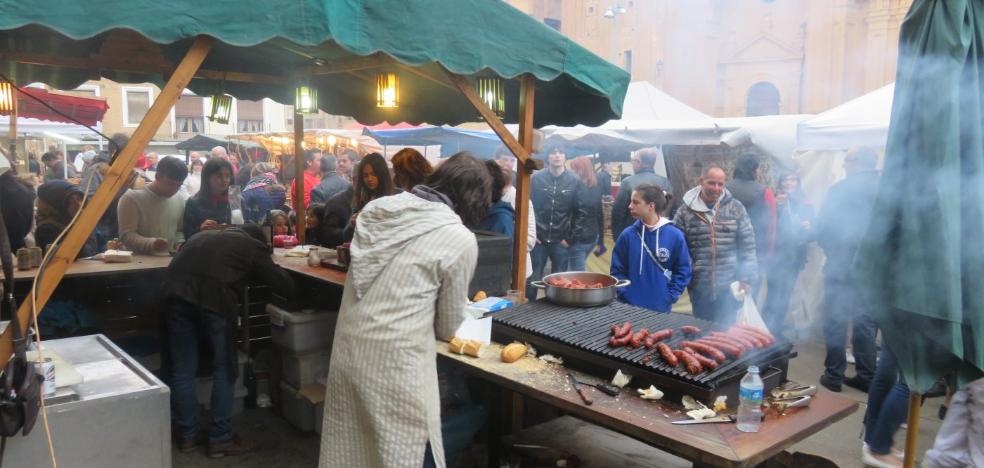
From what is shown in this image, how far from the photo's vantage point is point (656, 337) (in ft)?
10.8

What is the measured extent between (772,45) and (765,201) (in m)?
10.7

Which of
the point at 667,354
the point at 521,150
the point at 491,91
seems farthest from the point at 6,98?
the point at 667,354

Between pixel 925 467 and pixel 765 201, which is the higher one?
pixel 765 201

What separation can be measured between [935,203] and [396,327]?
199 cm

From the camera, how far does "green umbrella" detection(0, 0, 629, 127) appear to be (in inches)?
108

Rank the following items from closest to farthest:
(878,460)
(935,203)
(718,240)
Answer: (935,203) < (878,460) < (718,240)

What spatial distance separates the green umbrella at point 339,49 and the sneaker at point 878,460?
2.92 meters

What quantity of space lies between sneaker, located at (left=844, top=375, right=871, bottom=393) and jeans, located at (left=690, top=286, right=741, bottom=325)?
137cm

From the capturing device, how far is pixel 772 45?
1535cm

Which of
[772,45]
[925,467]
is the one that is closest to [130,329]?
[925,467]

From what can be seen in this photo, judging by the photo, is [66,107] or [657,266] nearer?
[657,266]

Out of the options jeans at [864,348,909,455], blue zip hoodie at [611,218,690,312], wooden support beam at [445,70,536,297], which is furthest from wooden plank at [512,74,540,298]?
jeans at [864,348,909,455]

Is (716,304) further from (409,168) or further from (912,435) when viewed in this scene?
Answer: (912,435)

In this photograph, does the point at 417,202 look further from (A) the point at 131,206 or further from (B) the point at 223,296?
(A) the point at 131,206
